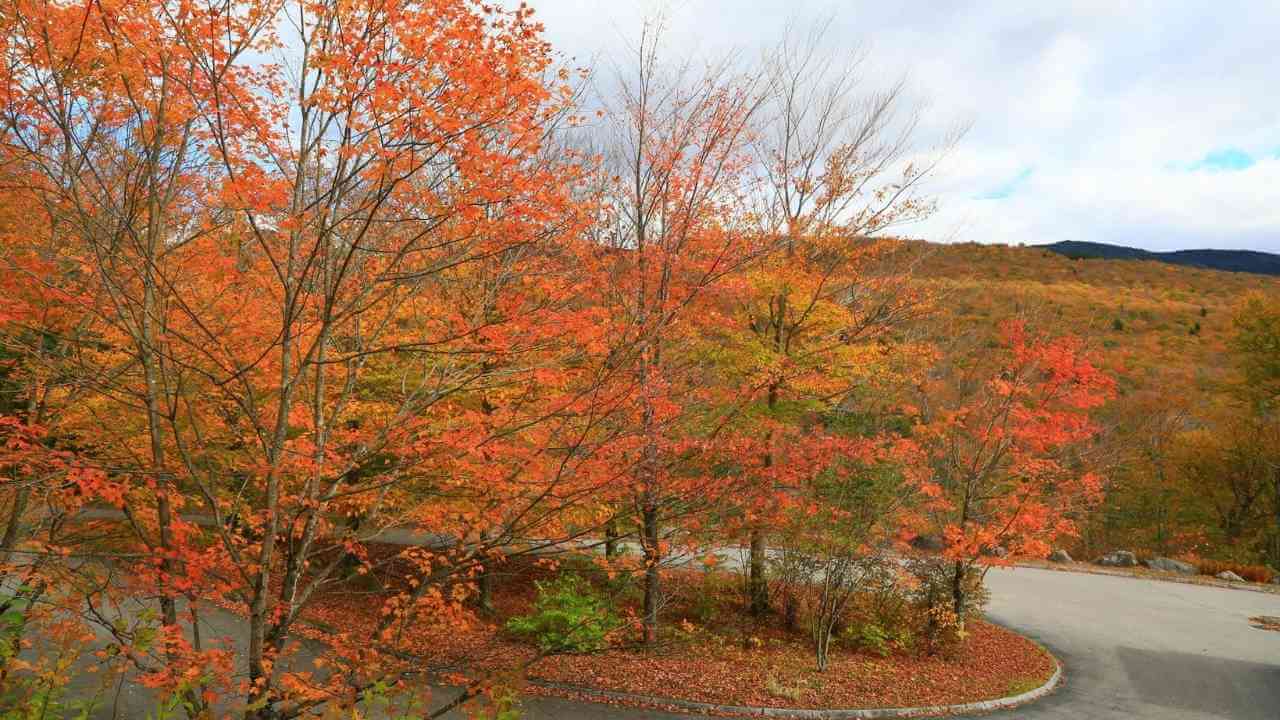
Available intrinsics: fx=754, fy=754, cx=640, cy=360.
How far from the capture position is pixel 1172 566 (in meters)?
21.0

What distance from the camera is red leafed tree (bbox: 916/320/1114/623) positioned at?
11594mm

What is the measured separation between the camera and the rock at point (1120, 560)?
22109 millimetres

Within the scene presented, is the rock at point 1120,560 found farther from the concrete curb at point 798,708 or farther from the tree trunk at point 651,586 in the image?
the tree trunk at point 651,586

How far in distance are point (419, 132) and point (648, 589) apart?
888 cm

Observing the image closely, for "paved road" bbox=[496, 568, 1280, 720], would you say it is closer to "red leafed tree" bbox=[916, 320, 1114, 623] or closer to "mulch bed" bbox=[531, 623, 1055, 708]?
"mulch bed" bbox=[531, 623, 1055, 708]

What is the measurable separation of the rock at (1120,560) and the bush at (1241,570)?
159cm

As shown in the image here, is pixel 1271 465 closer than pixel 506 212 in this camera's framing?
No

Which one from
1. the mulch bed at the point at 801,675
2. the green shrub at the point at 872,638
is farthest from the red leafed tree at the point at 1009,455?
the green shrub at the point at 872,638

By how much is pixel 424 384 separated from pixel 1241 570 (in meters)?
24.1

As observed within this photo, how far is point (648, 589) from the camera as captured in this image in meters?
11.5

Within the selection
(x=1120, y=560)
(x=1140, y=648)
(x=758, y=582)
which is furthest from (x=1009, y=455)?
(x=1120, y=560)

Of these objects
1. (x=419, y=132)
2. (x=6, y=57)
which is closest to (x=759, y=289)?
(x=419, y=132)

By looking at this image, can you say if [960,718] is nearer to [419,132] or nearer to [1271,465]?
[419,132]

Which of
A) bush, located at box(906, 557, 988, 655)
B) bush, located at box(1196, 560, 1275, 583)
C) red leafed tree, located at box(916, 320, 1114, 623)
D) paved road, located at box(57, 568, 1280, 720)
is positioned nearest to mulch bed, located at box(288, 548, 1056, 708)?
bush, located at box(906, 557, 988, 655)
